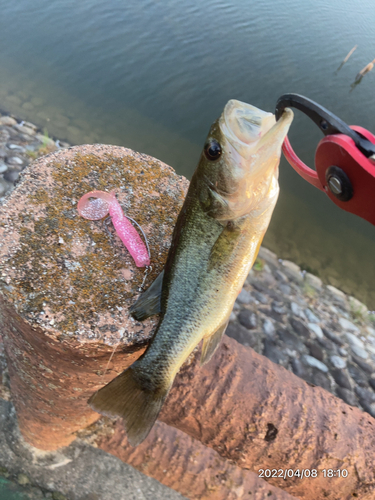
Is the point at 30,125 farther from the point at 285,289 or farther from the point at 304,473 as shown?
the point at 304,473

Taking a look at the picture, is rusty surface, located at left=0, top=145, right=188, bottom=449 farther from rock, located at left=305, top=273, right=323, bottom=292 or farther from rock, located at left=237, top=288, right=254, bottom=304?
rock, located at left=305, top=273, right=323, bottom=292

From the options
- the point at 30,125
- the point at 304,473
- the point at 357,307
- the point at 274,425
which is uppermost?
the point at 274,425

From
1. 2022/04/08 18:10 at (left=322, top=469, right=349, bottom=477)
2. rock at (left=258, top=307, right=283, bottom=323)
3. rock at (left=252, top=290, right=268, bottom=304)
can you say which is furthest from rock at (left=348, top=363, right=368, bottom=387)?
2022/04/08 18:10 at (left=322, top=469, right=349, bottom=477)

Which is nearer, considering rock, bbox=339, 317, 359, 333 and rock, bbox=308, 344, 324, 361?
rock, bbox=308, 344, 324, 361

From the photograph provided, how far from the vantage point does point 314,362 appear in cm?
426

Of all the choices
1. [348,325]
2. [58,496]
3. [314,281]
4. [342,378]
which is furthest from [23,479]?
[314,281]

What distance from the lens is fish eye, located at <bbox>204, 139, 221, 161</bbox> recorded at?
1.55 metres

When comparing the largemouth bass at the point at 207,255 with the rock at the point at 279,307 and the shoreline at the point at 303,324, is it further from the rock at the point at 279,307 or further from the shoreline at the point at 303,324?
the rock at the point at 279,307

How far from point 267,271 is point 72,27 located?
991cm

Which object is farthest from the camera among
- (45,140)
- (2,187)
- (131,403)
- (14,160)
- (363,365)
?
(45,140)

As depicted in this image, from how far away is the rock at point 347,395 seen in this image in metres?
3.99

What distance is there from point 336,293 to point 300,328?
163 cm

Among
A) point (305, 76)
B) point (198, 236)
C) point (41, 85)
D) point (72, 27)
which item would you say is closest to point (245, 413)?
point (198, 236)

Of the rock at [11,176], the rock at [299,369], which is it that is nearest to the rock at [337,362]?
the rock at [299,369]
